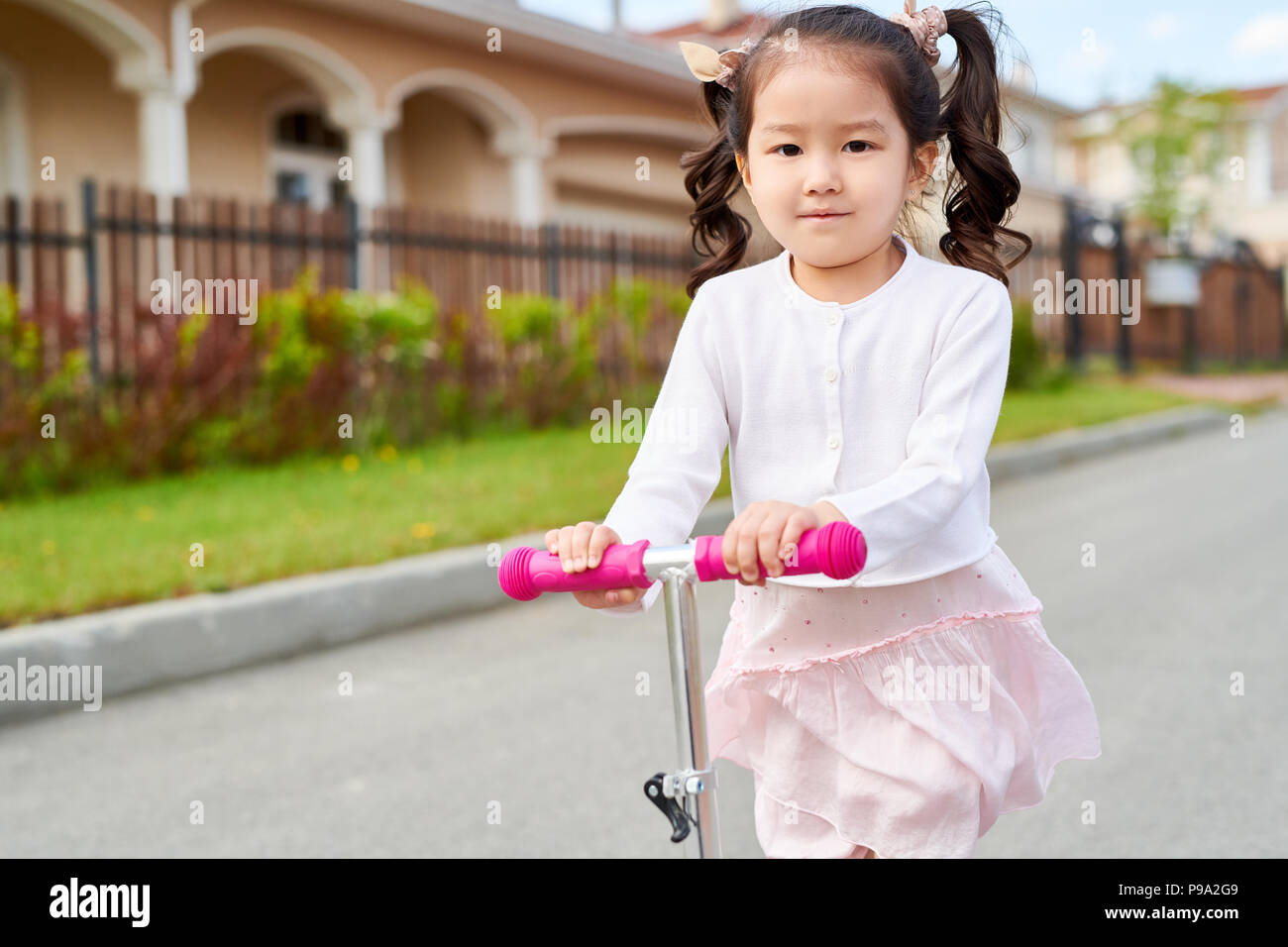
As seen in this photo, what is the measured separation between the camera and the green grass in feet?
16.2

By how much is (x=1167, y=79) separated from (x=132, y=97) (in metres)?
20.4

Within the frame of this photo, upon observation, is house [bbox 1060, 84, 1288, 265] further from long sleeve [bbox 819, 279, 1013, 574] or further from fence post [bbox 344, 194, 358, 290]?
long sleeve [bbox 819, 279, 1013, 574]

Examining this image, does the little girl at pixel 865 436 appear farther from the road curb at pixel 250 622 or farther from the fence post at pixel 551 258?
the fence post at pixel 551 258

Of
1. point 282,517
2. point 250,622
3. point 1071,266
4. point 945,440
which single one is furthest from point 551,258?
point 945,440

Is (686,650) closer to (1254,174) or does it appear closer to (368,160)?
(368,160)

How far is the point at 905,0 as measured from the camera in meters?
1.81

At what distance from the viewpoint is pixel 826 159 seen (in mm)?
1606

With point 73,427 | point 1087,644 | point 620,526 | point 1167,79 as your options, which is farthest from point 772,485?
point 1167,79

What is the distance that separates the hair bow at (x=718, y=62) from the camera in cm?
179

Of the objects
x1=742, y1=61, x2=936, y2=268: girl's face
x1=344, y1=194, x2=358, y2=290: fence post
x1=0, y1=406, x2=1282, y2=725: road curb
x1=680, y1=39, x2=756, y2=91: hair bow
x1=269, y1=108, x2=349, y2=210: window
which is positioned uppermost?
x1=269, y1=108, x2=349, y2=210: window

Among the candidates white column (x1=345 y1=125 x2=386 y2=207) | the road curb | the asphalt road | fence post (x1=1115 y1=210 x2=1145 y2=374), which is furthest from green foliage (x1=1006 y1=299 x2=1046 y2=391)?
the road curb

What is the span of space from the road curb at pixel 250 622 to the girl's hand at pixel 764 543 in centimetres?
352

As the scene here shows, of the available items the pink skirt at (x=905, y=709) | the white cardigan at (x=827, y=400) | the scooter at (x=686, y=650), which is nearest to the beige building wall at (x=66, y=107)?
the white cardigan at (x=827, y=400)

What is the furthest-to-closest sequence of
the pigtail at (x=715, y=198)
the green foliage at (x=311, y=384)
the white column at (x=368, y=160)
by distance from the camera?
the white column at (x=368, y=160)
the green foliage at (x=311, y=384)
the pigtail at (x=715, y=198)
